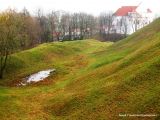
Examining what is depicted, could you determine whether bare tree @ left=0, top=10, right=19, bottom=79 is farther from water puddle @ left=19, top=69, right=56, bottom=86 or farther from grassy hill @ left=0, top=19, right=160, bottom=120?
grassy hill @ left=0, top=19, right=160, bottom=120

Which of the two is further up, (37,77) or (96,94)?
(96,94)

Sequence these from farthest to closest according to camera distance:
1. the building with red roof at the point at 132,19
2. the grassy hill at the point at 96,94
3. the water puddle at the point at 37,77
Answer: the building with red roof at the point at 132,19
the water puddle at the point at 37,77
the grassy hill at the point at 96,94

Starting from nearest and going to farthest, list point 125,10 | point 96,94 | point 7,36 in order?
point 96,94 → point 7,36 → point 125,10

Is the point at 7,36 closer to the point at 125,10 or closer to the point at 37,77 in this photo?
the point at 37,77

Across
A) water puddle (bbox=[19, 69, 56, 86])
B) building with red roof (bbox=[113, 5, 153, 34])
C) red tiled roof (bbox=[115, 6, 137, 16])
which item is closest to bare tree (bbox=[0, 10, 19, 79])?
water puddle (bbox=[19, 69, 56, 86])

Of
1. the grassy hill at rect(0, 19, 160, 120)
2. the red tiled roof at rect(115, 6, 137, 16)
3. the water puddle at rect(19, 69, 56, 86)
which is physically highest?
the red tiled roof at rect(115, 6, 137, 16)

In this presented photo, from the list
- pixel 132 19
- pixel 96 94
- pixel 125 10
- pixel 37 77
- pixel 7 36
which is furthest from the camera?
pixel 125 10

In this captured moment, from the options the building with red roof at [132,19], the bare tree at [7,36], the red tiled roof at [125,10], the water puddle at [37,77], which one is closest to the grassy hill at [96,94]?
the water puddle at [37,77]

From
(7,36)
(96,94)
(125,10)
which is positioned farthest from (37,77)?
(125,10)

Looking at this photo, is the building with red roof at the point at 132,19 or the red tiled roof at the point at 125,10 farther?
the red tiled roof at the point at 125,10

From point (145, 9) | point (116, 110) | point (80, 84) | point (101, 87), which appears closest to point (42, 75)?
point (80, 84)

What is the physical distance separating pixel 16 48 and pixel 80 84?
1815cm

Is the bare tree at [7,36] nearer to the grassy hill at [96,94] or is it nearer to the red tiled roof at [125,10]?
the grassy hill at [96,94]

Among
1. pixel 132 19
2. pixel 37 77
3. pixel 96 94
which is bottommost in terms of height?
pixel 37 77
